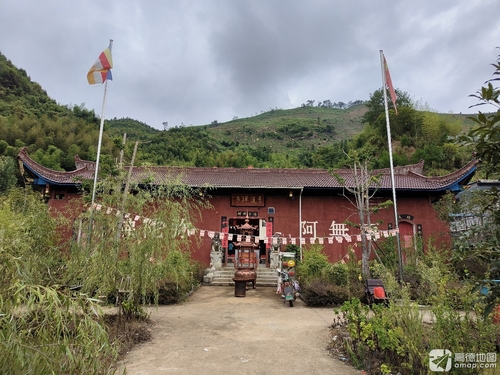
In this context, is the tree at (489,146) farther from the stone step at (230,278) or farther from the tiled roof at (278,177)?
the stone step at (230,278)

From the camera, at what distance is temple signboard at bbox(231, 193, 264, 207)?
1220 centimetres

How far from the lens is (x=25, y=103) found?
123 ft

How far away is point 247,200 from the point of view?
12.2m

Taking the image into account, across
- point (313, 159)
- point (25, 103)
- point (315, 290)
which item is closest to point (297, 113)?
point (313, 159)

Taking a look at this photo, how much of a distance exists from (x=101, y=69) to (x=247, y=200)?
637 centimetres

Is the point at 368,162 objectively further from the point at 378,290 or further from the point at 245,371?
the point at 245,371

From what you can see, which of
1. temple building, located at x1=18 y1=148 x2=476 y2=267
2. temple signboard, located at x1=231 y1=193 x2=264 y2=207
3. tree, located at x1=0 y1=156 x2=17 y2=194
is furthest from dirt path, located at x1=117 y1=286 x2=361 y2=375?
tree, located at x1=0 y1=156 x2=17 y2=194

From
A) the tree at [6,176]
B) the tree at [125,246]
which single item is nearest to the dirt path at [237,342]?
the tree at [125,246]

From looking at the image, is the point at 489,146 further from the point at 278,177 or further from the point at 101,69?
the point at 278,177

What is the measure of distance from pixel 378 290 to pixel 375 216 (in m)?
6.41

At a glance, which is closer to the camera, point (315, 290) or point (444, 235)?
point (315, 290)

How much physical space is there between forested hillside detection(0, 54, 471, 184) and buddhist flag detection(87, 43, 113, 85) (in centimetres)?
134
